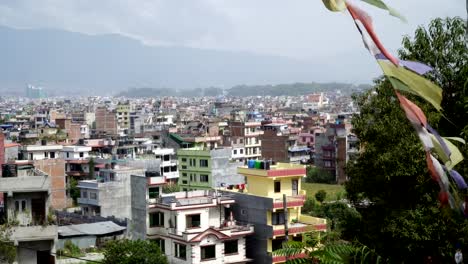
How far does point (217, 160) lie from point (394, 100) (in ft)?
59.5

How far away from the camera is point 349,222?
6812 mm

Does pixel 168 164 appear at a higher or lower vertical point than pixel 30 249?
lower

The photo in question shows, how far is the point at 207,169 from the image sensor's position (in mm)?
24734

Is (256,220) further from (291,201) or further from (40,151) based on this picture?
(40,151)

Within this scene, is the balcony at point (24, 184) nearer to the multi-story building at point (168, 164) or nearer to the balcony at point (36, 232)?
the balcony at point (36, 232)

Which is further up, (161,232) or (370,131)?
(370,131)

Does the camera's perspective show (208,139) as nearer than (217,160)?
No

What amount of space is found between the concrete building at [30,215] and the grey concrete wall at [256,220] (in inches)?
158

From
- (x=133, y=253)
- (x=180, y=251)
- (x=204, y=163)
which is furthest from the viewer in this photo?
(x=204, y=163)

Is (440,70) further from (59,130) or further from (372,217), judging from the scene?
(59,130)

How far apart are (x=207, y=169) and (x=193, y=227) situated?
10913 mm

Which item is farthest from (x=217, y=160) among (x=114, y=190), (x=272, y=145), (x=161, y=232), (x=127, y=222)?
(x=272, y=145)

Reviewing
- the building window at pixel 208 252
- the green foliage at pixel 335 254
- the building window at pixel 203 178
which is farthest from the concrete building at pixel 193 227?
the green foliage at pixel 335 254

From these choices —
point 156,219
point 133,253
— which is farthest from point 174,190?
point 133,253
